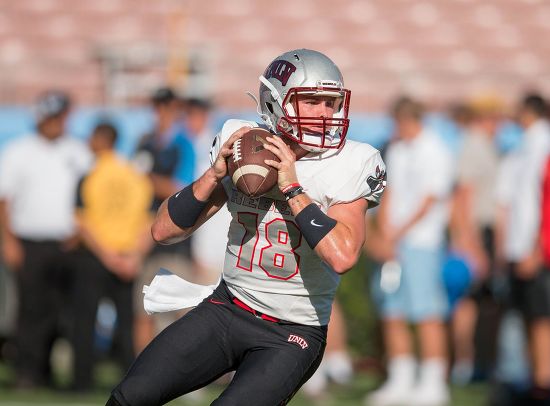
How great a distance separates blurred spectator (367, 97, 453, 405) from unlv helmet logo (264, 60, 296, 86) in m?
3.39

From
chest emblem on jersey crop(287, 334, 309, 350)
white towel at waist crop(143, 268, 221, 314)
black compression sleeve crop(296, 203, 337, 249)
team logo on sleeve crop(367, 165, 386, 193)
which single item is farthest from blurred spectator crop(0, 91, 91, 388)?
black compression sleeve crop(296, 203, 337, 249)

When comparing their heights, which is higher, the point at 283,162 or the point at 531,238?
the point at 283,162

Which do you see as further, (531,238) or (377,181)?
(531,238)

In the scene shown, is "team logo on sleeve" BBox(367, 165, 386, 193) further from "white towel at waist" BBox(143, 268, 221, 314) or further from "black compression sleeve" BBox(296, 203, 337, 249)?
"white towel at waist" BBox(143, 268, 221, 314)

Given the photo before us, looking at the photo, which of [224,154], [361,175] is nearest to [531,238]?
[361,175]

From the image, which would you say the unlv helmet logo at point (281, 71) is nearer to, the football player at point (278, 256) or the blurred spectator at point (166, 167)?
the football player at point (278, 256)

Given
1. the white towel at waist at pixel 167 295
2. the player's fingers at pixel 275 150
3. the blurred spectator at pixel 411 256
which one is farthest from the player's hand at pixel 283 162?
the blurred spectator at pixel 411 256

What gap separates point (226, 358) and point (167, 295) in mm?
393

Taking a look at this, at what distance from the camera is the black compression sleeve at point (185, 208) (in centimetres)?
418

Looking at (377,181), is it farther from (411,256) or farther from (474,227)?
(474,227)

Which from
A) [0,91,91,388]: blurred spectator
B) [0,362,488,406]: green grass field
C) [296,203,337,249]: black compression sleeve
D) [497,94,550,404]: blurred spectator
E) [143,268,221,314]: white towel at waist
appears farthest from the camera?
[0,91,91,388]: blurred spectator

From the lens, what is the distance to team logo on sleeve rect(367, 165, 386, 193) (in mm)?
4004

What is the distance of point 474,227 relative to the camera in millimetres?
8750

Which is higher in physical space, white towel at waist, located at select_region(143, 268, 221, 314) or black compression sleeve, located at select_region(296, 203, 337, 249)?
black compression sleeve, located at select_region(296, 203, 337, 249)
